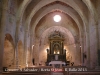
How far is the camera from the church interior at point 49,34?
17.3 m

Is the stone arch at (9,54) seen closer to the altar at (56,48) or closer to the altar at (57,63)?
the altar at (57,63)

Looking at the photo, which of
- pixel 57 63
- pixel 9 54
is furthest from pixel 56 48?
pixel 9 54

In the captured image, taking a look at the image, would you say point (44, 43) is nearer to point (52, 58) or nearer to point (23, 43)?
point (52, 58)

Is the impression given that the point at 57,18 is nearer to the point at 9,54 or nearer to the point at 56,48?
the point at 56,48

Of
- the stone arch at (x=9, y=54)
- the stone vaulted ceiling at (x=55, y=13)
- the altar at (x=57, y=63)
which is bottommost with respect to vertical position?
the altar at (x=57, y=63)

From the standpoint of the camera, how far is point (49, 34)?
106ft

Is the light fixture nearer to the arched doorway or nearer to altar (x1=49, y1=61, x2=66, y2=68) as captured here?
altar (x1=49, y1=61, x2=66, y2=68)

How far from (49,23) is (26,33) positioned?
27.0ft

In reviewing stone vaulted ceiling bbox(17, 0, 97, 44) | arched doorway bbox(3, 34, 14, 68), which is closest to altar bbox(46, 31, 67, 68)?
stone vaulted ceiling bbox(17, 0, 97, 44)

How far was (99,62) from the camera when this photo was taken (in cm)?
1678

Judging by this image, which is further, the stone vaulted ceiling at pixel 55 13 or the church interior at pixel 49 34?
the stone vaulted ceiling at pixel 55 13

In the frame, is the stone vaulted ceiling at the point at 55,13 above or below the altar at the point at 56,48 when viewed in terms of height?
above

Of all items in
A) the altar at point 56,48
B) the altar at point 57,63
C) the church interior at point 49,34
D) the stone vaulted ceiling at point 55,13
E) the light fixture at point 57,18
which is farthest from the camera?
the altar at point 56,48

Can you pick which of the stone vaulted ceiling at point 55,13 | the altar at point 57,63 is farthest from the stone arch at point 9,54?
the altar at point 57,63
